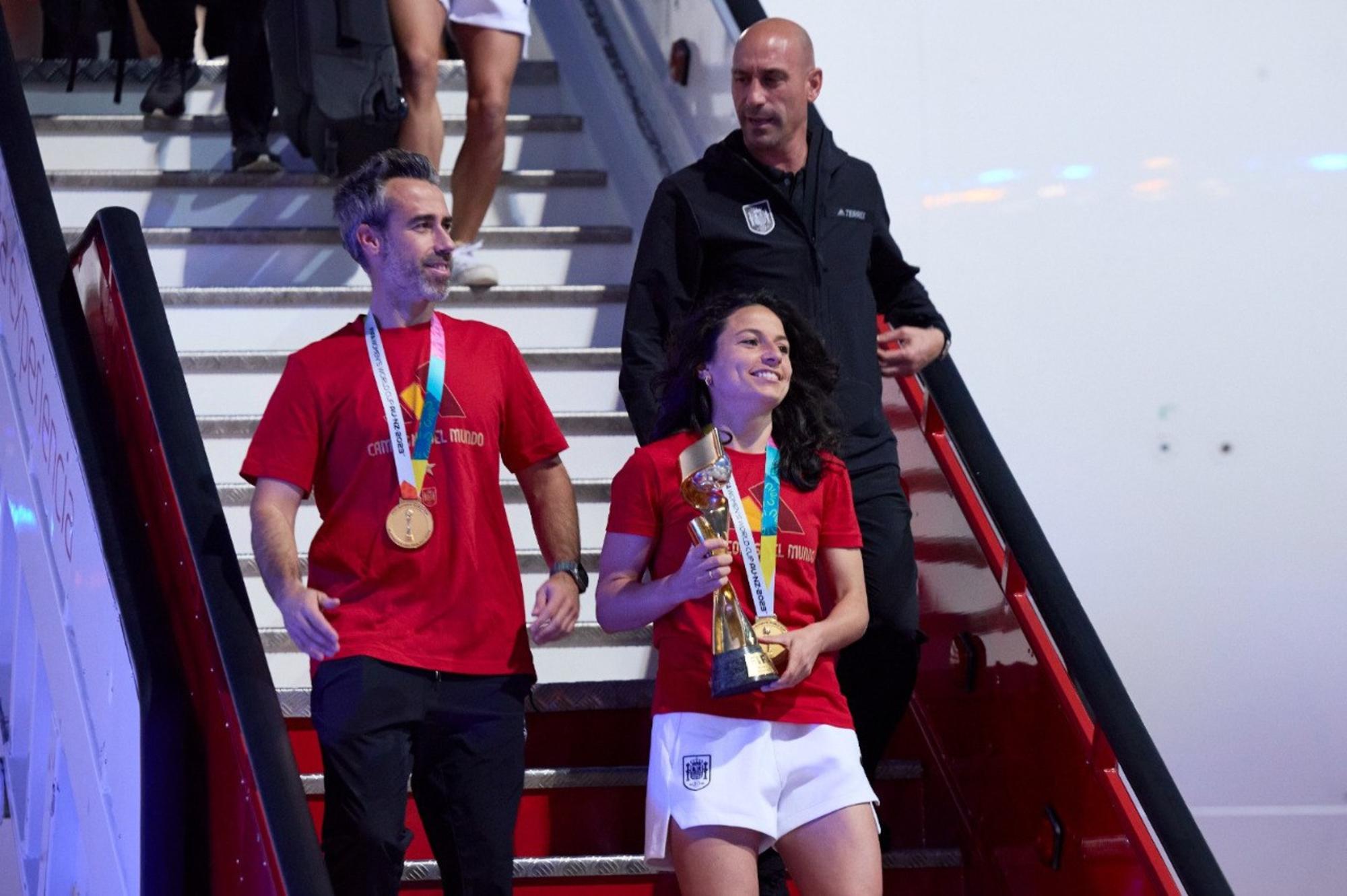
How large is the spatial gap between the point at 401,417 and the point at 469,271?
1.90 metres

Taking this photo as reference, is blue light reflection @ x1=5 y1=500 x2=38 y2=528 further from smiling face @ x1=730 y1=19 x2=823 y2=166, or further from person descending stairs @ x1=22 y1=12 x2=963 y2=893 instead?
smiling face @ x1=730 y1=19 x2=823 y2=166

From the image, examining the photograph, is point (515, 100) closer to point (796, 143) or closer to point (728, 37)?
point (728, 37)

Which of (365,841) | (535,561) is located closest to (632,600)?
(365,841)

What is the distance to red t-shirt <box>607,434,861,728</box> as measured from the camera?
9.28 ft

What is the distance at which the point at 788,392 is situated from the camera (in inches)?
124

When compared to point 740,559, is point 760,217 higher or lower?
higher

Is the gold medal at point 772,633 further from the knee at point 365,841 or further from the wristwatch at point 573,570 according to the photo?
the knee at point 365,841

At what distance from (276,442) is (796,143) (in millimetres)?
1280

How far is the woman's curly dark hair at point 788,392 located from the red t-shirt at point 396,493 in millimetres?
270

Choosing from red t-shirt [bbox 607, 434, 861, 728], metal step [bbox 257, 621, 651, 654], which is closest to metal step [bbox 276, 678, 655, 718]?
metal step [bbox 257, 621, 651, 654]

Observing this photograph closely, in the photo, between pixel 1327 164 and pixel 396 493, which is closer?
pixel 396 493

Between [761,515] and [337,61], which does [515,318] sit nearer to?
[337,61]

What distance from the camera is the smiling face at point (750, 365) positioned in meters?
3.00

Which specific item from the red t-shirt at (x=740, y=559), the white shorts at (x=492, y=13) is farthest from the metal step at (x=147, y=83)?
the red t-shirt at (x=740, y=559)
